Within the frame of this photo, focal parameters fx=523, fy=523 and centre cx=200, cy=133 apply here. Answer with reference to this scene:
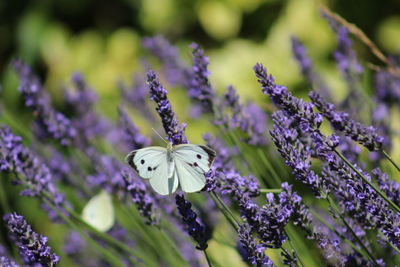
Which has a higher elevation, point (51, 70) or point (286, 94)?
point (51, 70)

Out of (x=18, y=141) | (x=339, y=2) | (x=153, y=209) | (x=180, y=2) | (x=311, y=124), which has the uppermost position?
(x=180, y=2)

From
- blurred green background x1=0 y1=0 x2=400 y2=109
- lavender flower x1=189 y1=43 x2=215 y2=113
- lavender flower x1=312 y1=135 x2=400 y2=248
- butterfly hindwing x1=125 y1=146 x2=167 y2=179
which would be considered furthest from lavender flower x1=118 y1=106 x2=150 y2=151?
blurred green background x1=0 y1=0 x2=400 y2=109

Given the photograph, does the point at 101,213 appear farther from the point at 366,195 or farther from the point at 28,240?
the point at 366,195

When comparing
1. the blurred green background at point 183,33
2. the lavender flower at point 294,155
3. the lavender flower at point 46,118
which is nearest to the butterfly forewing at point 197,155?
the lavender flower at point 294,155

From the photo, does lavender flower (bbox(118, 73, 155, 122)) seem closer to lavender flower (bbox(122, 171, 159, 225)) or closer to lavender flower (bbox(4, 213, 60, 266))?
lavender flower (bbox(122, 171, 159, 225))

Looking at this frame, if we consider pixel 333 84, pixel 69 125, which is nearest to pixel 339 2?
pixel 333 84

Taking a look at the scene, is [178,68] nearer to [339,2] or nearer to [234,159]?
[234,159]
